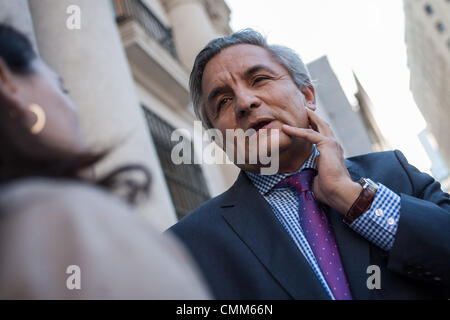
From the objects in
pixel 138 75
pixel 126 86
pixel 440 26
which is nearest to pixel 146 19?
pixel 138 75

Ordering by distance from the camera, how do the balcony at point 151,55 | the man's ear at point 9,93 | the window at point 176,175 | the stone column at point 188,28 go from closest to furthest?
the man's ear at point 9,93
the balcony at point 151,55
the window at point 176,175
the stone column at point 188,28

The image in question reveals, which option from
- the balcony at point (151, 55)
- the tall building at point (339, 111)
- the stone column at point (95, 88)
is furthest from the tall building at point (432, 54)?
the stone column at point (95, 88)

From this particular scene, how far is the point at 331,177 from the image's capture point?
1.59 meters

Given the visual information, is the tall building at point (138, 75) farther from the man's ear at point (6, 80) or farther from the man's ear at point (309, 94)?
the man's ear at point (309, 94)

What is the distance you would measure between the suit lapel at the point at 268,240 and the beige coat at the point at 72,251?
90cm

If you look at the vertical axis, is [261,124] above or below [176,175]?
below

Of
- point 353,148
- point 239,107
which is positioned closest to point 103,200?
point 239,107

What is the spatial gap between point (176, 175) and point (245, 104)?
5.73 m

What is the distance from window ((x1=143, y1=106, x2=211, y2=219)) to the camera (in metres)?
7.13

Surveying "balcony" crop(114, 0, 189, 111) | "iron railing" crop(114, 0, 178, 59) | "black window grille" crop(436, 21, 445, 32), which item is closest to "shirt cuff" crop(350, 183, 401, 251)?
"balcony" crop(114, 0, 189, 111)

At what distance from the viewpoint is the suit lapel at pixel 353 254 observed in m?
1.42

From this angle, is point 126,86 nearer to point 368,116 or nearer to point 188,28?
point 188,28

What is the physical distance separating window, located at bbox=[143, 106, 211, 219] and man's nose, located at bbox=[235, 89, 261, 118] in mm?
5154

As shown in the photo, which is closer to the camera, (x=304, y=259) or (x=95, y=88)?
(x=304, y=259)
